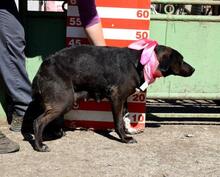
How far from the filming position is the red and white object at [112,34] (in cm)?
552

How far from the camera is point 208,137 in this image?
18.9 ft

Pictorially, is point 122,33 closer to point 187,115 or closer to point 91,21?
point 91,21

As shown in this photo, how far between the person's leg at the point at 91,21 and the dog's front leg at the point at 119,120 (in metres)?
0.65

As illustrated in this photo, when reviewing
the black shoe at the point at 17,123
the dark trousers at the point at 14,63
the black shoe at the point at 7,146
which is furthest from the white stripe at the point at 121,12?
the black shoe at the point at 7,146

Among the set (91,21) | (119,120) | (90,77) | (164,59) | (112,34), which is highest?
(91,21)

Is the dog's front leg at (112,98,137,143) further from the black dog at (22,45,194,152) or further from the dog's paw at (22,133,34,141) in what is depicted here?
the dog's paw at (22,133,34,141)

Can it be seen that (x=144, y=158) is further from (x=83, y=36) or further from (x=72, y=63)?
(x=83, y=36)

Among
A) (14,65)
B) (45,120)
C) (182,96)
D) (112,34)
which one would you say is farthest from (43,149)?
(182,96)

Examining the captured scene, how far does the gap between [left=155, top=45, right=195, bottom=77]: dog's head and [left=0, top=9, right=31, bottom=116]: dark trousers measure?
4.69 feet

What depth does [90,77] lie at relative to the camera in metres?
5.18

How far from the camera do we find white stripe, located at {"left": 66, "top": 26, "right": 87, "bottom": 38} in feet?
18.3

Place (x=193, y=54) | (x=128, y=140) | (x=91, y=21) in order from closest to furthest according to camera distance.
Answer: (x=91, y=21)
(x=128, y=140)
(x=193, y=54)

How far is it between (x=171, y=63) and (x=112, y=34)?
724 millimetres

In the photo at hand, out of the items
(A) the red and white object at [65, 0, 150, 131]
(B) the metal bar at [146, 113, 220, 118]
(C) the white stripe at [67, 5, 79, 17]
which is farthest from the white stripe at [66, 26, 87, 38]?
(B) the metal bar at [146, 113, 220, 118]
